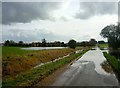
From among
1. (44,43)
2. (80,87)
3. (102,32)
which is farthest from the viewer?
(102,32)

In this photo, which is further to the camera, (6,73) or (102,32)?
(102,32)

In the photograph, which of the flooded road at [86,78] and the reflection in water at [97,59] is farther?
the reflection in water at [97,59]

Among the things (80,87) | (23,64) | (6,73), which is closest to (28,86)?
(80,87)

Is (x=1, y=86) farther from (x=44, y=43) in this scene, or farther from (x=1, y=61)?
(x=44, y=43)

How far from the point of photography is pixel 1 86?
14273 millimetres

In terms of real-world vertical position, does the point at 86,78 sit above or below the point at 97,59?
below

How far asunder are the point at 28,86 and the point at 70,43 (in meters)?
88.4

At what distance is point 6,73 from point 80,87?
8729 mm

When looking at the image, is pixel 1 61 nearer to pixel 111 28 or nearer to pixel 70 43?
pixel 70 43

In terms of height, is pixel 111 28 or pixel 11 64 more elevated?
pixel 111 28

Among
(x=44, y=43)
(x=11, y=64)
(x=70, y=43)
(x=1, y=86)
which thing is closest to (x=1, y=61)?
(x=11, y=64)

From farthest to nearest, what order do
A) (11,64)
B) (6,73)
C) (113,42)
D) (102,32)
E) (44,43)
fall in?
1. (102,32)
2. (44,43)
3. (113,42)
4. (11,64)
5. (6,73)

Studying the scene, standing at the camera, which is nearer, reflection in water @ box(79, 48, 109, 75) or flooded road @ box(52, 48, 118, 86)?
flooded road @ box(52, 48, 118, 86)

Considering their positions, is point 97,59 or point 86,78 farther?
point 97,59
